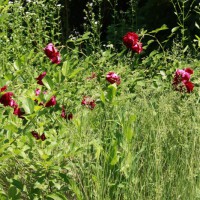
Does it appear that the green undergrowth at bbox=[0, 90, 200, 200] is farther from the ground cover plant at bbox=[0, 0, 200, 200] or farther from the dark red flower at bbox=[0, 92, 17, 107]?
the dark red flower at bbox=[0, 92, 17, 107]

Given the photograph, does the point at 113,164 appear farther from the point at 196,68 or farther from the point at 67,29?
the point at 67,29

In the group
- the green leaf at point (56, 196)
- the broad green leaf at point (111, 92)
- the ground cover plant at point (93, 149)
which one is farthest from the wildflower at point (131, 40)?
the green leaf at point (56, 196)

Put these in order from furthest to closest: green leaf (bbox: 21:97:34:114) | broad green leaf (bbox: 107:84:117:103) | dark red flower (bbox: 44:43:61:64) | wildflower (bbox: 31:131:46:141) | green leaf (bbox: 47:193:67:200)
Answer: dark red flower (bbox: 44:43:61:64)
broad green leaf (bbox: 107:84:117:103)
wildflower (bbox: 31:131:46:141)
green leaf (bbox: 47:193:67:200)
green leaf (bbox: 21:97:34:114)

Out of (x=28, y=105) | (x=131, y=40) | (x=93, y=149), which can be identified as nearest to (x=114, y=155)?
(x=93, y=149)

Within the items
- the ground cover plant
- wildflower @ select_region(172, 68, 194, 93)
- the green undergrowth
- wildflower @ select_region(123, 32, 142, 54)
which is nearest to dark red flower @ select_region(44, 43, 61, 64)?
the ground cover plant

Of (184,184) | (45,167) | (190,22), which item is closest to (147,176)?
(184,184)

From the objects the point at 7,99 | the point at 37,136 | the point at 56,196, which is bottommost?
the point at 56,196

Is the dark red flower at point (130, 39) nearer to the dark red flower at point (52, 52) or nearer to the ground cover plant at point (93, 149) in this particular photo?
the ground cover plant at point (93, 149)

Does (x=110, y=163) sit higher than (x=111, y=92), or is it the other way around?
(x=111, y=92)

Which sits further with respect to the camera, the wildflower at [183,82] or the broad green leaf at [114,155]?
the wildflower at [183,82]

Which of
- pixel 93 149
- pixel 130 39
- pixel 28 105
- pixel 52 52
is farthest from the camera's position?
pixel 130 39

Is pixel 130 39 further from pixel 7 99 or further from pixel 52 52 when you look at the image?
pixel 7 99

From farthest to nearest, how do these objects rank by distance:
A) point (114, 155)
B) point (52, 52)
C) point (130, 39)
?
point (130, 39) → point (52, 52) → point (114, 155)

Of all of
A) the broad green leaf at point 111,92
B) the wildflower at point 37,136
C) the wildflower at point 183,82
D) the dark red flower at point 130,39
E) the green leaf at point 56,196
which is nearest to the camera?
the green leaf at point 56,196
